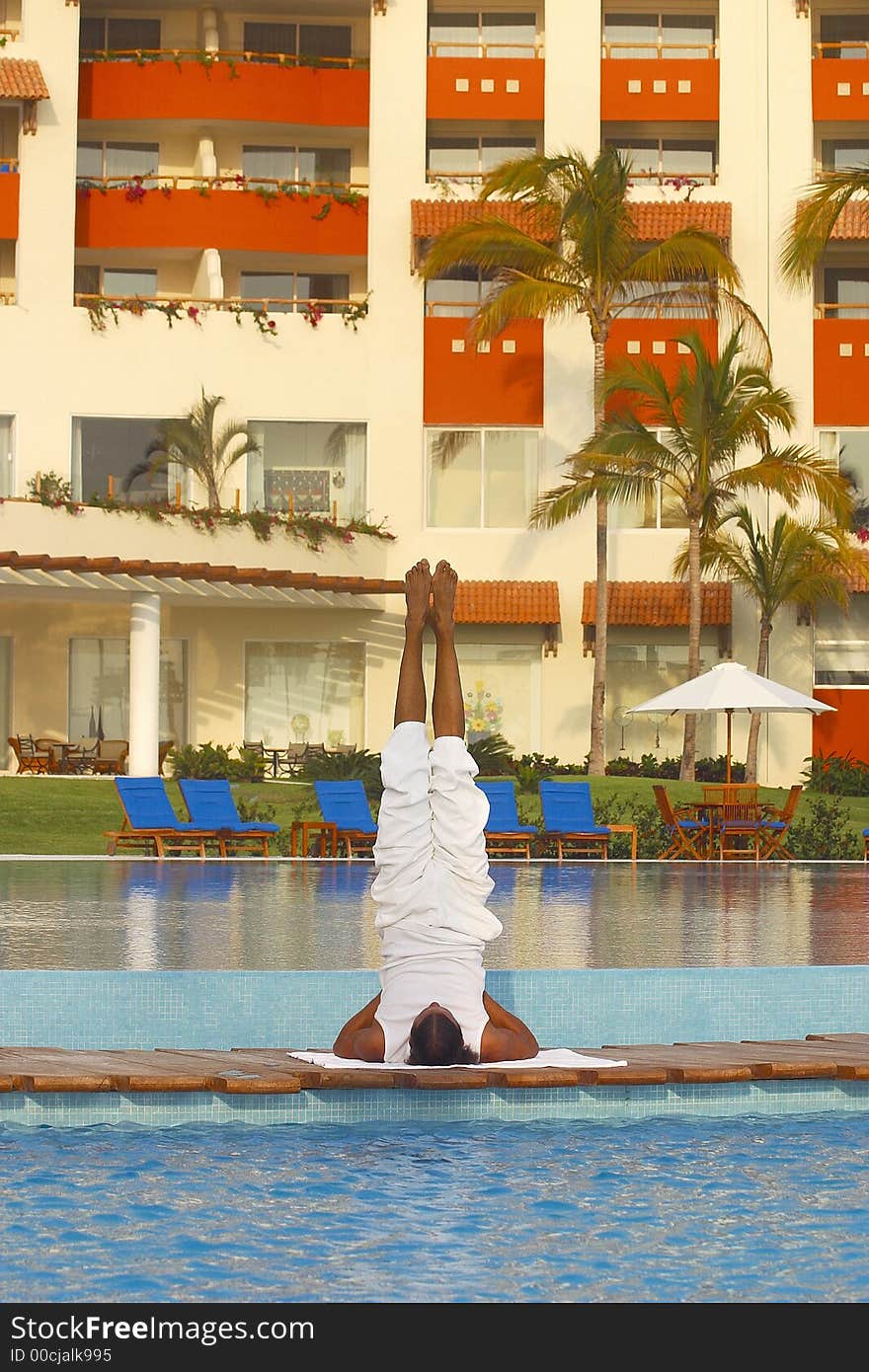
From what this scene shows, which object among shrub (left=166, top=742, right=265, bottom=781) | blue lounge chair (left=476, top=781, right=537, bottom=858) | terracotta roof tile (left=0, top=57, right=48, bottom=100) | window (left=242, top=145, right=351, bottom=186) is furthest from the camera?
window (left=242, top=145, right=351, bottom=186)

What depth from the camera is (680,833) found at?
21844 millimetres

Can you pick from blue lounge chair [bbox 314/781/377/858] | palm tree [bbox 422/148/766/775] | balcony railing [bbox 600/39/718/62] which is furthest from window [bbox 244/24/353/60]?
blue lounge chair [bbox 314/781/377/858]

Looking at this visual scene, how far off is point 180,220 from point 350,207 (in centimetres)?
305

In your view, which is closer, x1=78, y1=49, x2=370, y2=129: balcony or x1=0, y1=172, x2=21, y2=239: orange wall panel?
x1=0, y1=172, x2=21, y2=239: orange wall panel

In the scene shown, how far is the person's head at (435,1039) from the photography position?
7977mm

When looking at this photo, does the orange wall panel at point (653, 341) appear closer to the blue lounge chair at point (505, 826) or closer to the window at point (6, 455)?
the window at point (6, 455)

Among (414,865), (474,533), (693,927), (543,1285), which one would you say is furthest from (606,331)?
(543,1285)

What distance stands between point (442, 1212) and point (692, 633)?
83.5ft

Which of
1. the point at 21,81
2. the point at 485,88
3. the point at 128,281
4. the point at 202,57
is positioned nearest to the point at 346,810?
the point at 128,281

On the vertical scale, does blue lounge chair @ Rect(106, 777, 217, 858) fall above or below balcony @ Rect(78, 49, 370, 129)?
below

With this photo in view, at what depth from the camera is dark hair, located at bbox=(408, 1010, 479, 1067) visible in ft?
26.2

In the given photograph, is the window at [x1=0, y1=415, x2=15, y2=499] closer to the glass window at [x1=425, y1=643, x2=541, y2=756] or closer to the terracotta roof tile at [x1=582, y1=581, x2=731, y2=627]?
the glass window at [x1=425, y1=643, x2=541, y2=756]

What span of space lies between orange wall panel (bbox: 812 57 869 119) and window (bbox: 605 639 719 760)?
9.71m

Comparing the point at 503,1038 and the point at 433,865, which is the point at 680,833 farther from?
the point at 433,865
